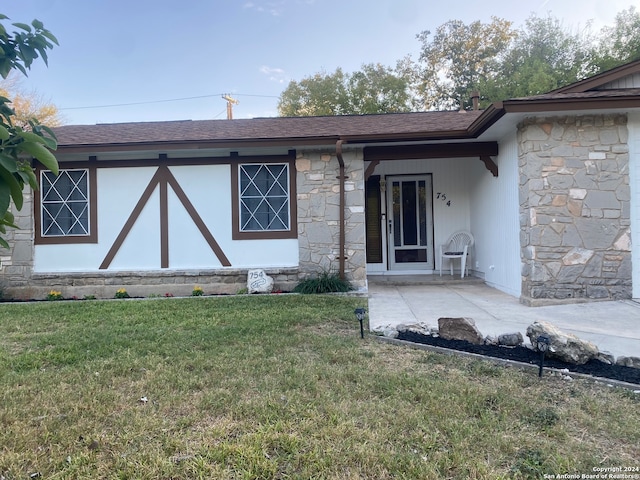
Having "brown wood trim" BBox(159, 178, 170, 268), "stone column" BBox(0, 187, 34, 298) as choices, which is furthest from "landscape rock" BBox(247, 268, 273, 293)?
"stone column" BBox(0, 187, 34, 298)

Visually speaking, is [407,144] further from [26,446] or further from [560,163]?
[26,446]

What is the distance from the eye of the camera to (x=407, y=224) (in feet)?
28.3

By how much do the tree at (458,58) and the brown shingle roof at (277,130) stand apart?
14312mm

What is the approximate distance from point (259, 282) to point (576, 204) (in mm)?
4675

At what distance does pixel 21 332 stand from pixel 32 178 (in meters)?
4.17

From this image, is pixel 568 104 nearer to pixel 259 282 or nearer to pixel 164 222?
pixel 259 282

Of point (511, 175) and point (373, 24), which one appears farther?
point (373, 24)

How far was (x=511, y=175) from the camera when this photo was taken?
5988 mm

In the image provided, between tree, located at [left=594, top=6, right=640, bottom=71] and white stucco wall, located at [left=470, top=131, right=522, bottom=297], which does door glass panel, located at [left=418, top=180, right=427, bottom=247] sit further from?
tree, located at [left=594, top=6, right=640, bottom=71]

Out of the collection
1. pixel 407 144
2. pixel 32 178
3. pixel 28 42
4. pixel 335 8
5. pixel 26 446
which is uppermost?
pixel 335 8

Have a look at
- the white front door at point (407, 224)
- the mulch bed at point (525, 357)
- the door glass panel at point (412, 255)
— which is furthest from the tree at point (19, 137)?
the door glass panel at point (412, 255)

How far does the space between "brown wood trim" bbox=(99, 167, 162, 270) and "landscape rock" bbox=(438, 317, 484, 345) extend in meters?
5.36

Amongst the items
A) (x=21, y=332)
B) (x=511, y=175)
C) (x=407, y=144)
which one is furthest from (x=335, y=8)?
(x=21, y=332)

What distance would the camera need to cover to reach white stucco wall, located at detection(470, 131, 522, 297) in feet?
19.4
